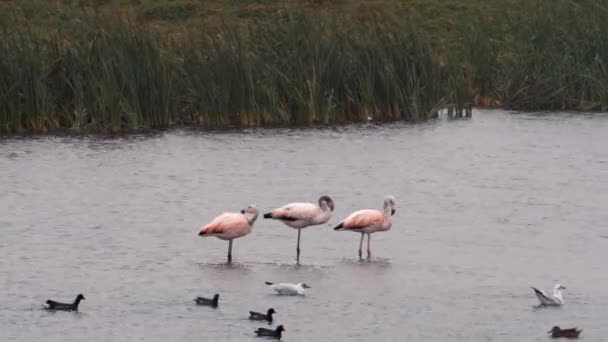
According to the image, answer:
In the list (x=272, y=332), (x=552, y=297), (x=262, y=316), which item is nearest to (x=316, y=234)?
(x=552, y=297)

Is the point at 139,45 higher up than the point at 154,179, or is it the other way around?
the point at 139,45

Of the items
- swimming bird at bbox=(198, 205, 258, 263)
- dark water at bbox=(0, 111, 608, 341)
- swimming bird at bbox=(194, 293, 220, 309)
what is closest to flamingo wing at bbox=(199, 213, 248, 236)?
swimming bird at bbox=(198, 205, 258, 263)

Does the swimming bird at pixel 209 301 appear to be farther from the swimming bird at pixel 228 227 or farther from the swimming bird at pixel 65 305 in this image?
the swimming bird at pixel 228 227

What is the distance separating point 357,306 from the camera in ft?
48.1

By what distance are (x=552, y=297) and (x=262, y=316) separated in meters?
2.79

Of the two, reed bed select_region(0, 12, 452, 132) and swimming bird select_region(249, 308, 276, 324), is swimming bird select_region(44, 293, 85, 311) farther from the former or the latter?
reed bed select_region(0, 12, 452, 132)

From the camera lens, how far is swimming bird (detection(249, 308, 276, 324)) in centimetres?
1368

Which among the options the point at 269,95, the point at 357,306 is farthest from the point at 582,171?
the point at 357,306

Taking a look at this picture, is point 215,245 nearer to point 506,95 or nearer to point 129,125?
point 129,125

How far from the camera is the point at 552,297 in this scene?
14508 millimetres

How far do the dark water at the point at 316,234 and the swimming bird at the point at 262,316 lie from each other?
0.42 feet

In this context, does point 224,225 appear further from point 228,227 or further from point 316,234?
point 316,234

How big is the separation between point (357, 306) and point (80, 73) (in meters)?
13.7

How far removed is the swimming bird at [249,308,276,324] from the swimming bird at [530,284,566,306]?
2495 millimetres
